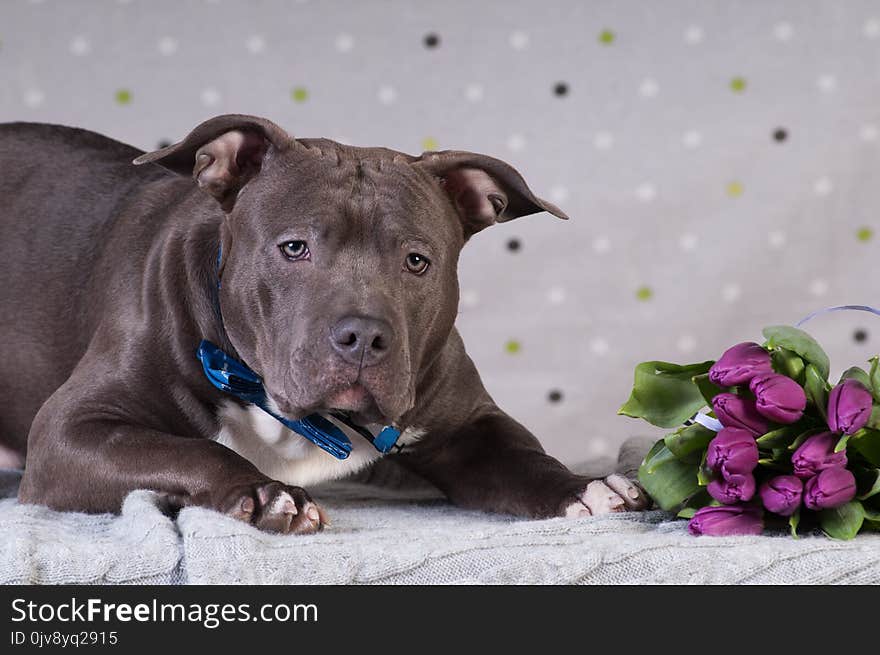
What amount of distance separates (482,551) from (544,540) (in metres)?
0.18

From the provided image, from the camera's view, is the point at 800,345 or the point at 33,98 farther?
the point at 33,98

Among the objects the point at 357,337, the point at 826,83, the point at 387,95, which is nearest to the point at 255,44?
the point at 387,95

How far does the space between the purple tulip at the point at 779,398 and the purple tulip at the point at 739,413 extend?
0.02 metres

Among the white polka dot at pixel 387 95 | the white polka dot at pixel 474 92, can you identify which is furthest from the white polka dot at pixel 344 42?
the white polka dot at pixel 474 92

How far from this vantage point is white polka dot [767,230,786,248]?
463cm

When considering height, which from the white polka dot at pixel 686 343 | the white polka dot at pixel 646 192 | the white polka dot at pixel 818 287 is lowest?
the white polka dot at pixel 686 343

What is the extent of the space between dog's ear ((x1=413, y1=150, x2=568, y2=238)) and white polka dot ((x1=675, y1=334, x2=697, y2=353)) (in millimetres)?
1662

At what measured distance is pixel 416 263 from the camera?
2846mm

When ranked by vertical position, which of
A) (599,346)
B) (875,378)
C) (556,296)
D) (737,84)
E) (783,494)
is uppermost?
(737,84)

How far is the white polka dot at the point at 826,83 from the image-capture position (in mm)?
4633

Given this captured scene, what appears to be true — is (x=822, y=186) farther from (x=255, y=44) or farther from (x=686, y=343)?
(x=255, y=44)

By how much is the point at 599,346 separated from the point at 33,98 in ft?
6.74

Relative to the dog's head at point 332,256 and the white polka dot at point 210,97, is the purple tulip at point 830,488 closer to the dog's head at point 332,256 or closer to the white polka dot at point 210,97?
the dog's head at point 332,256

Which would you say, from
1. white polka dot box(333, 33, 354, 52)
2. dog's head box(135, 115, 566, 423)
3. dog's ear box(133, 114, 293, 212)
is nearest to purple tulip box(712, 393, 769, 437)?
dog's head box(135, 115, 566, 423)
